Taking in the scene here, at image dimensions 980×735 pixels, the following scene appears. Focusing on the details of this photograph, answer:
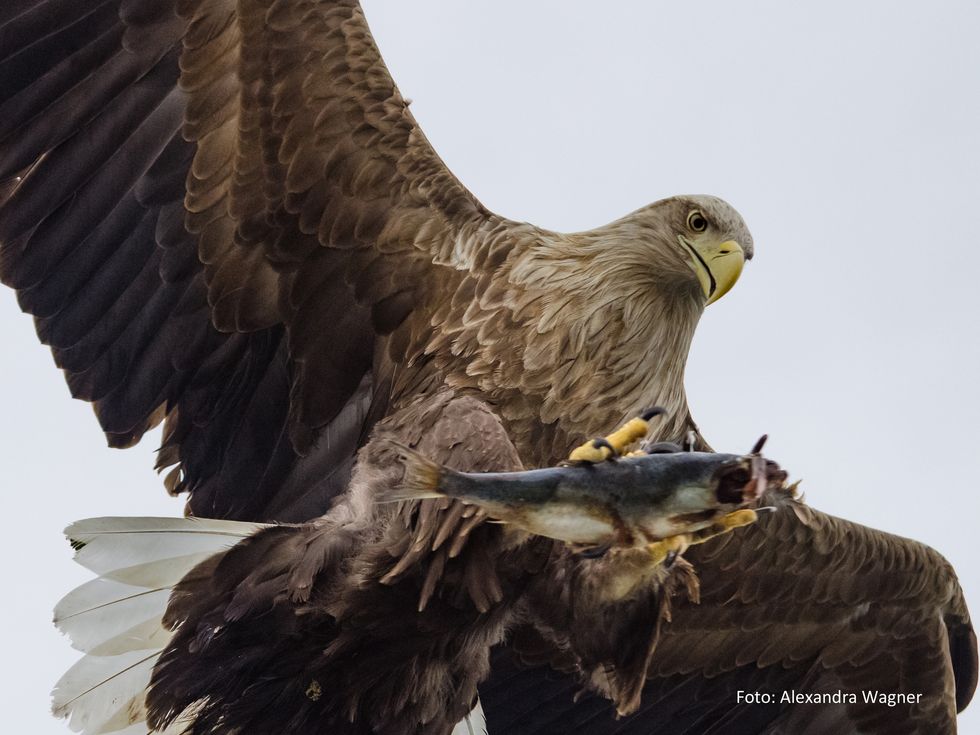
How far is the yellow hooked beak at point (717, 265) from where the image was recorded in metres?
5.41

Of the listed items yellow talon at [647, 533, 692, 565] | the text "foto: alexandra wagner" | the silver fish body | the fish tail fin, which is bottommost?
the text "foto: alexandra wagner"

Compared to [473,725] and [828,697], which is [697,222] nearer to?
[473,725]

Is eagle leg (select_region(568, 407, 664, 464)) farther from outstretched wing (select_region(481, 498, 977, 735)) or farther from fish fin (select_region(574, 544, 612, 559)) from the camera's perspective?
outstretched wing (select_region(481, 498, 977, 735))

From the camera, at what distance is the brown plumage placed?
5016 millimetres

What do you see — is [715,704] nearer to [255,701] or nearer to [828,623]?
[828,623]

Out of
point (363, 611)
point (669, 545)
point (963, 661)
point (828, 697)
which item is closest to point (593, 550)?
point (669, 545)

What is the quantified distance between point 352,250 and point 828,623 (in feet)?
7.36

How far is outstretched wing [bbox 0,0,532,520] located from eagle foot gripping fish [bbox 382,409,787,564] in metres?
1.40

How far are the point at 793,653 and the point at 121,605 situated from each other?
250 centimetres

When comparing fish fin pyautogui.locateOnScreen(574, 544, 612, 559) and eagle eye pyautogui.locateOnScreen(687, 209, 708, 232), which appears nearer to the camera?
fish fin pyautogui.locateOnScreen(574, 544, 612, 559)

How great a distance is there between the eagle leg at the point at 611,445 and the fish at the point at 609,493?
15mm

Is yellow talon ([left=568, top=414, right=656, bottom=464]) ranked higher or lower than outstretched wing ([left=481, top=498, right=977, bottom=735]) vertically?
higher

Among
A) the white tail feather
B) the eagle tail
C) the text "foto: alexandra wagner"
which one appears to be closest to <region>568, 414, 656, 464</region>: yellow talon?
the eagle tail

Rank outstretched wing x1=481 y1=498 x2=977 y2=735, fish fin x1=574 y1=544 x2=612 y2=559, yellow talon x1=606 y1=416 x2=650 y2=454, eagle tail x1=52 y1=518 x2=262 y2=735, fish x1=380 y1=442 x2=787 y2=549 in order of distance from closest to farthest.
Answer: fish x1=380 y1=442 x2=787 y2=549 < yellow talon x1=606 y1=416 x2=650 y2=454 < fish fin x1=574 y1=544 x2=612 y2=559 < eagle tail x1=52 y1=518 x2=262 y2=735 < outstretched wing x1=481 y1=498 x2=977 y2=735
